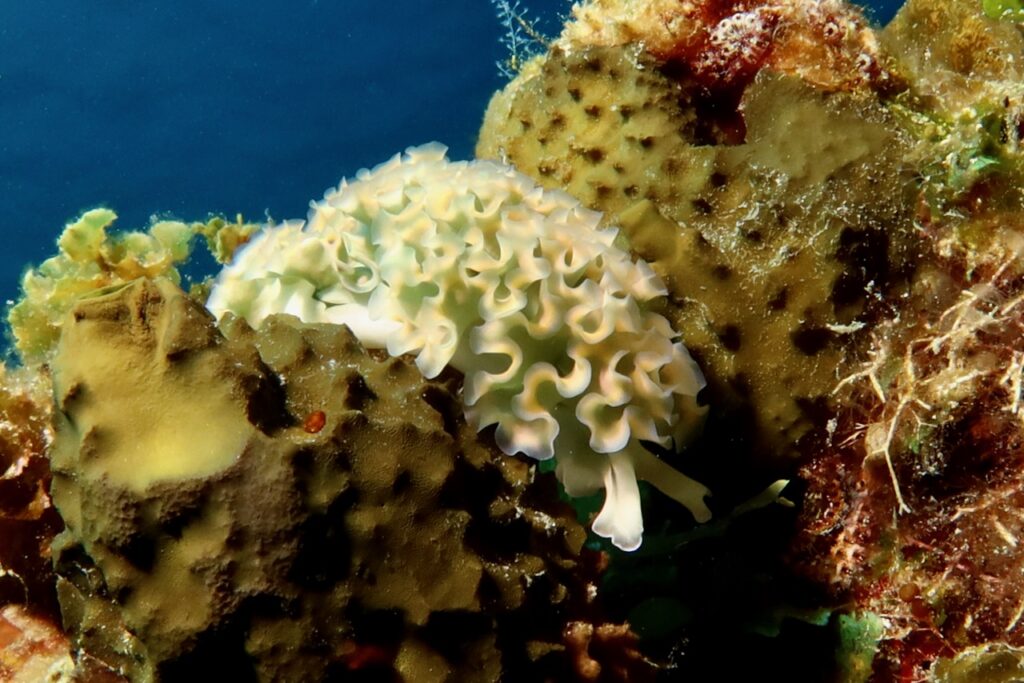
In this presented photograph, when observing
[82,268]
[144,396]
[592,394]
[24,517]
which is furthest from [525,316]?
[82,268]

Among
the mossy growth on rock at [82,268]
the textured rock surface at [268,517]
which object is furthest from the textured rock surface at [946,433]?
the mossy growth on rock at [82,268]

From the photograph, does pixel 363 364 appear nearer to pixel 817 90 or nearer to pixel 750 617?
pixel 750 617

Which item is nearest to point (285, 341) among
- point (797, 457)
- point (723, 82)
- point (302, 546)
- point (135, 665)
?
point (302, 546)

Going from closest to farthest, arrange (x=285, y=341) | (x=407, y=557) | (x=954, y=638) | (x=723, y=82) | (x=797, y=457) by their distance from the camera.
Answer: (x=407, y=557) → (x=285, y=341) → (x=954, y=638) → (x=797, y=457) → (x=723, y=82)

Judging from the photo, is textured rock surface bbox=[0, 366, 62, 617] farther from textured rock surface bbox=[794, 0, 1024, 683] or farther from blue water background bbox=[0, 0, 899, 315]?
blue water background bbox=[0, 0, 899, 315]

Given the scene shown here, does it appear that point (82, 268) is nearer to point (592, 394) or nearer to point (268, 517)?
point (268, 517)

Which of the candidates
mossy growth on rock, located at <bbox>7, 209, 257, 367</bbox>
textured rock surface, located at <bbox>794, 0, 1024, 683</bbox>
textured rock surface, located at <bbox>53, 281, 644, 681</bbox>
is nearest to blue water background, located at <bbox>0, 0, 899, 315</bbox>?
mossy growth on rock, located at <bbox>7, 209, 257, 367</bbox>

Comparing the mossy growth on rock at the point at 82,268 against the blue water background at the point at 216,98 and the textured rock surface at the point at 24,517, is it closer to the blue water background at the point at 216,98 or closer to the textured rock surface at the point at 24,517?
the textured rock surface at the point at 24,517
